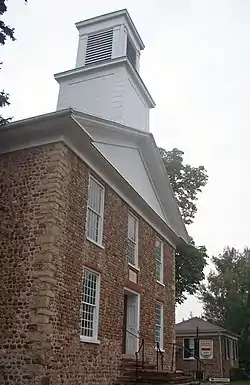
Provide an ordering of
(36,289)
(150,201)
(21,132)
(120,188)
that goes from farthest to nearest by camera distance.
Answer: (150,201), (120,188), (21,132), (36,289)

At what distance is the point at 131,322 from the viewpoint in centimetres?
1575

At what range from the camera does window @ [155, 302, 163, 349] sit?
18.0 meters

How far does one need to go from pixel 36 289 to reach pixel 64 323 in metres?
1.14

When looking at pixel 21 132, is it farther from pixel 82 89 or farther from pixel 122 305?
pixel 82 89

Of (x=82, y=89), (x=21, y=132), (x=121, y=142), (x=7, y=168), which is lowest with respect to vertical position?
(x=7, y=168)

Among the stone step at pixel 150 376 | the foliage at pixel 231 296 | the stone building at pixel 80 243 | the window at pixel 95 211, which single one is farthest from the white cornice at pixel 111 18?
the foliage at pixel 231 296

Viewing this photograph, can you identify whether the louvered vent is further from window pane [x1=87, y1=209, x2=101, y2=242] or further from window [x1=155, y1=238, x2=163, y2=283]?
window pane [x1=87, y1=209, x2=101, y2=242]

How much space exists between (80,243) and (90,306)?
1.86m

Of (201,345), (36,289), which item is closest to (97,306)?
(36,289)

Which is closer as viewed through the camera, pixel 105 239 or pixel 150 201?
pixel 105 239

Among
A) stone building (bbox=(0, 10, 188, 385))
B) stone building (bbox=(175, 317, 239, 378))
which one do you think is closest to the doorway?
stone building (bbox=(0, 10, 188, 385))

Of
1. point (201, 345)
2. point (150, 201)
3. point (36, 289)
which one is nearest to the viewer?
point (36, 289)

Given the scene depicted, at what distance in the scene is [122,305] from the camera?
14414 mm

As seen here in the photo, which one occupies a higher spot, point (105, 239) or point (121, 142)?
point (121, 142)
